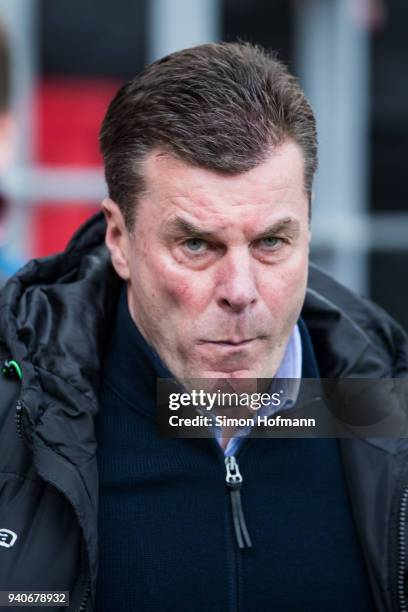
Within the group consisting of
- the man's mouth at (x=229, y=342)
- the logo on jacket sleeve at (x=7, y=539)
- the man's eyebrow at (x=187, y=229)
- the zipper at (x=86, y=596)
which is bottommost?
the zipper at (x=86, y=596)

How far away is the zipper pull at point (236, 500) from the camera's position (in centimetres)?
224

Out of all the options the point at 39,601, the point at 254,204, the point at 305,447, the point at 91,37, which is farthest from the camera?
the point at 91,37

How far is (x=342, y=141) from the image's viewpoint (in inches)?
248

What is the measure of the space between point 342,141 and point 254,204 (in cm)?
421

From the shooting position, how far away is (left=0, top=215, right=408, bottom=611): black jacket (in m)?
2.08

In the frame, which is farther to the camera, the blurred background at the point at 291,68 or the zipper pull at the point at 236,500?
the blurred background at the point at 291,68

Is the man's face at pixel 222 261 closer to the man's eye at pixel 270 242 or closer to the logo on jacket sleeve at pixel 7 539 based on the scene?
the man's eye at pixel 270 242

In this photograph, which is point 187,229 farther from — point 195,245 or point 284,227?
point 284,227

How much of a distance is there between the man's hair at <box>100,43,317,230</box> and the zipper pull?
0.57m

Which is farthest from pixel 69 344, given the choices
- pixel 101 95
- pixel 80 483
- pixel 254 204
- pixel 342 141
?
pixel 342 141

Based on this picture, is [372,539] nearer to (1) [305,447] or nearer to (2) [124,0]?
(1) [305,447]

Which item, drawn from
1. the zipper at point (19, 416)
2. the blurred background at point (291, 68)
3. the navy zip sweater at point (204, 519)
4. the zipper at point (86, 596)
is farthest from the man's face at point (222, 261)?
the blurred background at point (291, 68)

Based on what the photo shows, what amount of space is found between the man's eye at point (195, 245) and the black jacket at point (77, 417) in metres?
0.31

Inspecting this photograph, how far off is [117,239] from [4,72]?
1472mm
